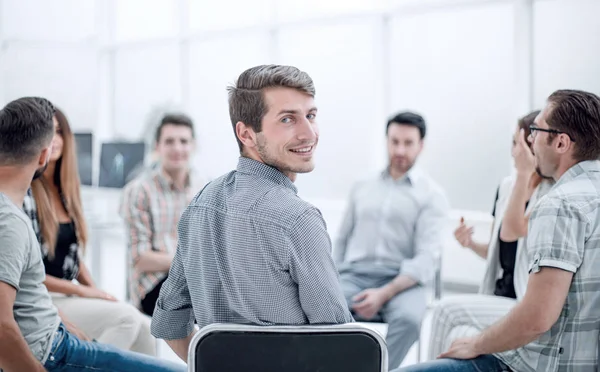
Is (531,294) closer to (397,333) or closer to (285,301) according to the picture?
(285,301)

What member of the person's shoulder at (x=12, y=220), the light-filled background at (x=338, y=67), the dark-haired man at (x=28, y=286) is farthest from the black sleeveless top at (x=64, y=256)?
the light-filled background at (x=338, y=67)

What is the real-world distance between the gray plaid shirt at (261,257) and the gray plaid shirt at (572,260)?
22.5 inches

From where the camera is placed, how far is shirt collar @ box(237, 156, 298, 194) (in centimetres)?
155

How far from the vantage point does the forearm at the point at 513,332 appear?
5.51 ft

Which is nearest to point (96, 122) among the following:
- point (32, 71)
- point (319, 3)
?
point (32, 71)

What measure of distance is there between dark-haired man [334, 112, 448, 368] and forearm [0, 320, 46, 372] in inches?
60.2

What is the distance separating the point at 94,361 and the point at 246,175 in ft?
2.73

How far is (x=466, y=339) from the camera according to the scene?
1.95 meters

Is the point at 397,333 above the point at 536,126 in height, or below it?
below

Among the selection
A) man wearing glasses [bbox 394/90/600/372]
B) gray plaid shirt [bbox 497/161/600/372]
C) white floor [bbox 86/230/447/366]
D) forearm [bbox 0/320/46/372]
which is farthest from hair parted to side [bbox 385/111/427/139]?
forearm [bbox 0/320/46/372]

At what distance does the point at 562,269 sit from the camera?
166 centimetres

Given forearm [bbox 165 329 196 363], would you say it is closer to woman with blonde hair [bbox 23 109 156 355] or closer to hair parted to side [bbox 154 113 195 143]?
woman with blonde hair [bbox 23 109 156 355]

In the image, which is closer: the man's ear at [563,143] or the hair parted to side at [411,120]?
the man's ear at [563,143]

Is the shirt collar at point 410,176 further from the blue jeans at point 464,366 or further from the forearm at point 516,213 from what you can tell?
the blue jeans at point 464,366
